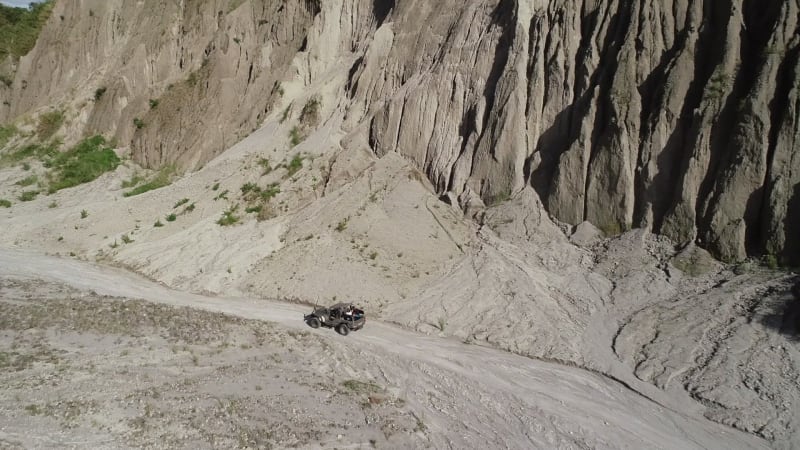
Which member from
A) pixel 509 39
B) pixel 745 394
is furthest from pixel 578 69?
pixel 745 394

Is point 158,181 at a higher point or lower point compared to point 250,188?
lower

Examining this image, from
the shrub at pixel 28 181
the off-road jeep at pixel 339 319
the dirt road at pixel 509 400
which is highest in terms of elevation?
the shrub at pixel 28 181

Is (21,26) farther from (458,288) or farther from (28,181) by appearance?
(458,288)

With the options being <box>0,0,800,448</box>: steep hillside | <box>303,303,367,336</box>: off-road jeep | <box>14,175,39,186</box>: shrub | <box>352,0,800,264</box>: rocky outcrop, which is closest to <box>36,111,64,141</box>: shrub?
<box>0,0,800,448</box>: steep hillside

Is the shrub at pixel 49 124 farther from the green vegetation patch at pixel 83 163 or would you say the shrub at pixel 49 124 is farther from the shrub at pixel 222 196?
the shrub at pixel 222 196

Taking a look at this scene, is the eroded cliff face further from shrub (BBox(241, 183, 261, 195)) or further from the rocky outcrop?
shrub (BBox(241, 183, 261, 195))

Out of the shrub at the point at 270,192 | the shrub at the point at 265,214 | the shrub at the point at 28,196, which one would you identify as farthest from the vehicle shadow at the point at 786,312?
the shrub at the point at 28,196

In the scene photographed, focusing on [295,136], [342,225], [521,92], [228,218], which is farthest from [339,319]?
[295,136]
